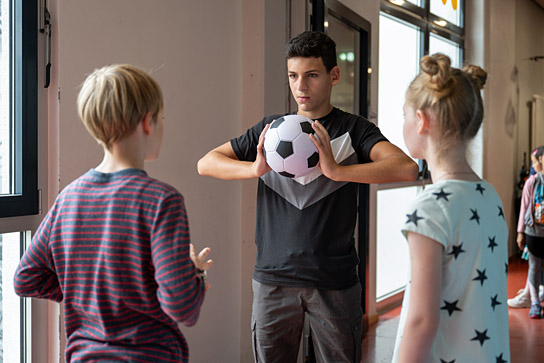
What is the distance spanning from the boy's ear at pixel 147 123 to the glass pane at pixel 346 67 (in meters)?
2.94

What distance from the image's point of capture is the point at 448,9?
6477mm

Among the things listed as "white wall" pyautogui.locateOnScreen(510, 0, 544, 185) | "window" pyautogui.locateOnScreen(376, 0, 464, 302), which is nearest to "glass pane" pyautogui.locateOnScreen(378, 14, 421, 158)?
"window" pyautogui.locateOnScreen(376, 0, 464, 302)

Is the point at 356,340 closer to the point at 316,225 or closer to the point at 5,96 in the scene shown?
the point at 316,225

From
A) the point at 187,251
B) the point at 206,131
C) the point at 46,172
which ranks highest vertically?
the point at 206,131

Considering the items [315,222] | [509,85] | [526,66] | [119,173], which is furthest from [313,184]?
[526,66]

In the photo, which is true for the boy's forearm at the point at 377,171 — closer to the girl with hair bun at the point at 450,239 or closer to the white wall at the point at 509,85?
the girl with hair bun at the point at 450,239

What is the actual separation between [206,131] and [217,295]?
853 millimetres

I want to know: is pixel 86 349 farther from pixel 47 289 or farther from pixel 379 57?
pixel 379 57

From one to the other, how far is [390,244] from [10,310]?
12.1ft

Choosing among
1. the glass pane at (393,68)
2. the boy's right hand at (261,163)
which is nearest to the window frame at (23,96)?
the boy's right hand at (261,163)

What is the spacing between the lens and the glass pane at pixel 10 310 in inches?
81.7

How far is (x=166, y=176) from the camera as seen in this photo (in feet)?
8.50

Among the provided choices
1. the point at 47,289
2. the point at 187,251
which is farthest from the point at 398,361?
the point at 47,289

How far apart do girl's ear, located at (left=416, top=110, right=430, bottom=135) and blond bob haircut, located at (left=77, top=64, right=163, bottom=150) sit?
608mm
